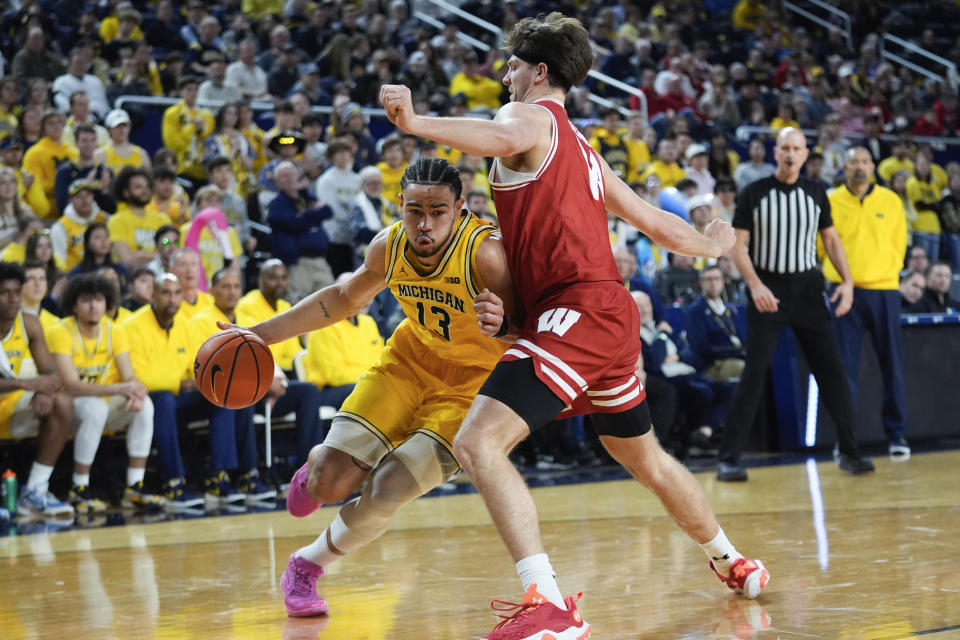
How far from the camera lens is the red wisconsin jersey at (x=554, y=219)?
347 centimetres

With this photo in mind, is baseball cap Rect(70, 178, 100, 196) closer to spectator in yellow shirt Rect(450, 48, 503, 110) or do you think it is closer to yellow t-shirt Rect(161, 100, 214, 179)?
yellow t-shirt Rect(161, 100, 214, 179)

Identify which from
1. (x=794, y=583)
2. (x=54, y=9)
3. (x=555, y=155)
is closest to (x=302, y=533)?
(x=794, y=583)

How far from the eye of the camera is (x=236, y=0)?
1403 cm

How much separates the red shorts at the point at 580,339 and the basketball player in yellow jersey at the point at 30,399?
14.8ft

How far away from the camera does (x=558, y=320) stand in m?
3.42

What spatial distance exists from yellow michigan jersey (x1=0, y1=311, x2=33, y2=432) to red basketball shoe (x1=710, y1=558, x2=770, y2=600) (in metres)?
4.90

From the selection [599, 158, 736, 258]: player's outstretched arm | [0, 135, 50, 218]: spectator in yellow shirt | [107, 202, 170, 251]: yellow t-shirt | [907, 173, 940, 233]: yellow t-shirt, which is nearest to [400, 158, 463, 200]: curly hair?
[599, 158, 736, 258]: player's outstretched arm

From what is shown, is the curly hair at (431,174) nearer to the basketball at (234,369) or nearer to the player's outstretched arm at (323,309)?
the player's outstretched arm at (323,309)

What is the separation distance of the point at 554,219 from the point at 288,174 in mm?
6567

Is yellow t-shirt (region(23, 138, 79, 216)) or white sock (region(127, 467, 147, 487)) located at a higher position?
yellow t-shirt (region(23, 138, 79, 216))

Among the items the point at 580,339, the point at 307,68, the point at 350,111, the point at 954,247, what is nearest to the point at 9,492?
the point at 580,339

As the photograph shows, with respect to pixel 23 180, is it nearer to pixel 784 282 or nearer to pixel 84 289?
pixel 84 289

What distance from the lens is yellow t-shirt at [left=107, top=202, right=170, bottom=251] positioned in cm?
912

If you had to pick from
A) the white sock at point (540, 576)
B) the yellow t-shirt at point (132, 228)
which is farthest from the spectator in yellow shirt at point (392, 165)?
the white sock at point (540, 576)
